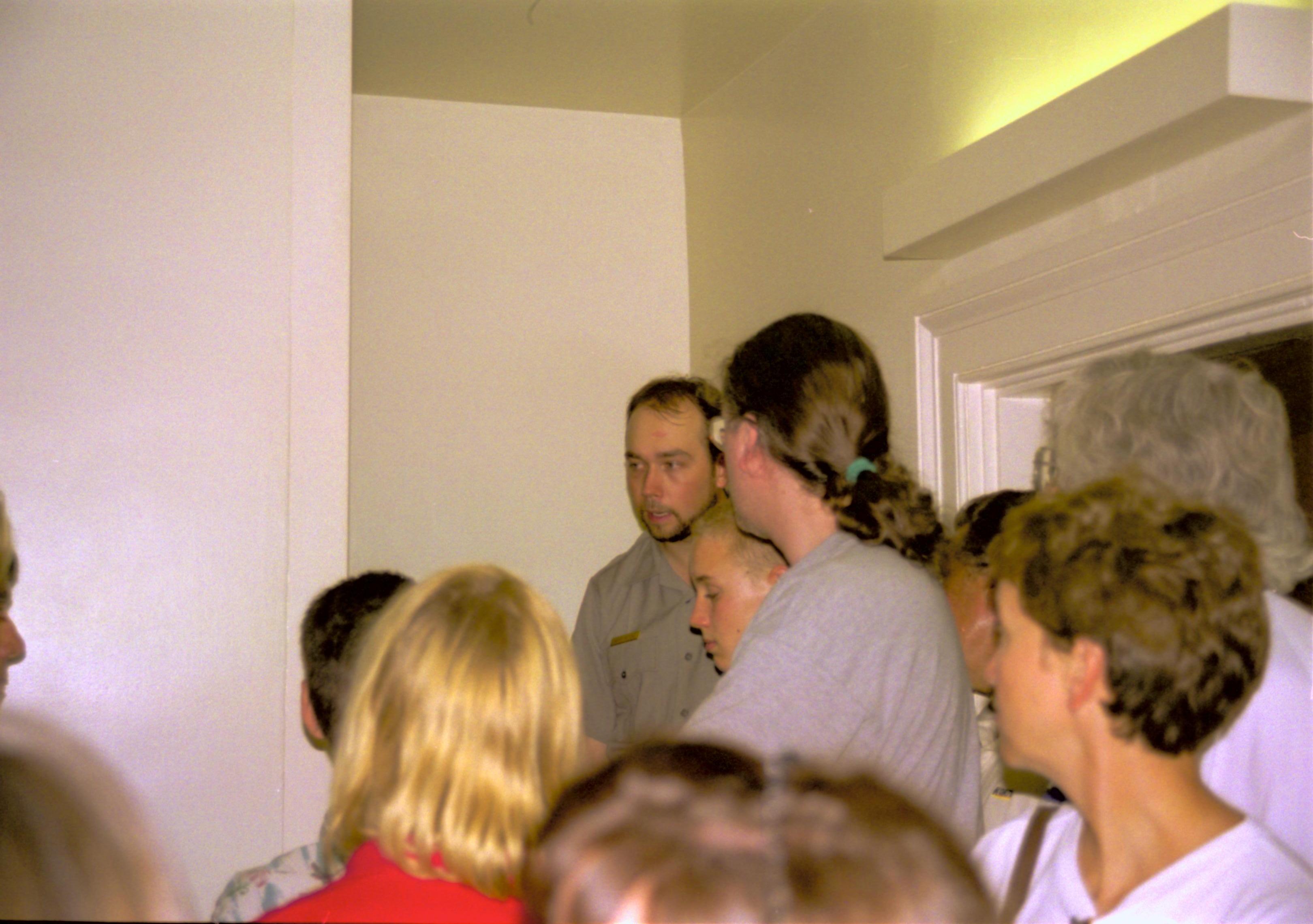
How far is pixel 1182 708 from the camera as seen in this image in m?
1.16

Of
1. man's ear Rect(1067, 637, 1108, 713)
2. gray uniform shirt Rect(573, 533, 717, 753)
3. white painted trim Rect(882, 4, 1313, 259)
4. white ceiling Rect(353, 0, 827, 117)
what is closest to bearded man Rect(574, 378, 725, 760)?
gray uniform shirt Rect(573, 533, 717, 753)

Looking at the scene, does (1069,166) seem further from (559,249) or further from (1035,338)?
(559,249)

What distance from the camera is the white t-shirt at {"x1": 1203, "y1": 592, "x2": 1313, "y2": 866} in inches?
53.9

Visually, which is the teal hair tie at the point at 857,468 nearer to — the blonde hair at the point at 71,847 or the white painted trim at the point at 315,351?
the blonde hair at the point at 71,847

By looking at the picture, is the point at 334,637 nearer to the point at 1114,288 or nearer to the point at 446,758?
the point at 446,758

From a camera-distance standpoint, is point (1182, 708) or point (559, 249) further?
point (559, 249)

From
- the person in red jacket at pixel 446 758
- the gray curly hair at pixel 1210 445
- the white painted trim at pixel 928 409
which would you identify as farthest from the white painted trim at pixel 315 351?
the gray curly hair at pixel 1210 445

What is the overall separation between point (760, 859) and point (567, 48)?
3.35m

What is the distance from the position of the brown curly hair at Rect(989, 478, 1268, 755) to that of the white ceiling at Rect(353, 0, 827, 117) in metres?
2.40

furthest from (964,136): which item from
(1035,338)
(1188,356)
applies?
(1188,356)

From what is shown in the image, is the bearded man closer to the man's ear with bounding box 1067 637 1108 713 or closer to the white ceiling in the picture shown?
the white ceiling

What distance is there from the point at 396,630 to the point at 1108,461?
3.14 ft

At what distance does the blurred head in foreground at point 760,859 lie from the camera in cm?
59

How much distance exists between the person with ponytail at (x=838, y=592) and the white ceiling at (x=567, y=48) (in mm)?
1936
